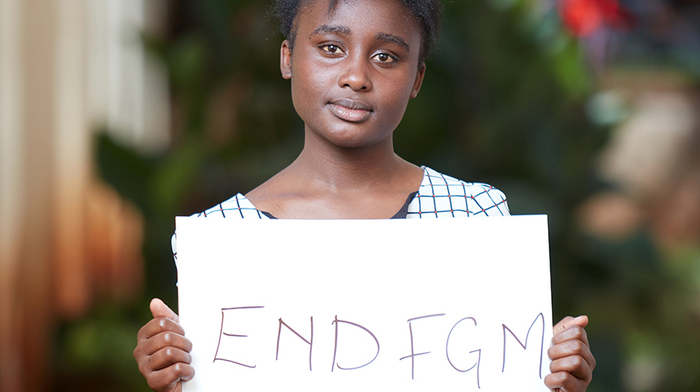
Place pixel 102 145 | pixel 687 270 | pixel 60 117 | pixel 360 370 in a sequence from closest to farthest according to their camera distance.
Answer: pixel 360 370 → pixel 102 145 → pixel 60 117 → pixel 687 270

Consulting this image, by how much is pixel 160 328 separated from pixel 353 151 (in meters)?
0.25

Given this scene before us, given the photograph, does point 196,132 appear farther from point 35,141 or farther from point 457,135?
point 457,135

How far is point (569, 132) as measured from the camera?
162 centimetres

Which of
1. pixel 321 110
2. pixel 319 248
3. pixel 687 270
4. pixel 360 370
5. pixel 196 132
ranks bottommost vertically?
pixel 360 370

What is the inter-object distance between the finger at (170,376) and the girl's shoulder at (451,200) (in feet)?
0.84

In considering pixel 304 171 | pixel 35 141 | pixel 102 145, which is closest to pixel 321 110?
pixel 304 171

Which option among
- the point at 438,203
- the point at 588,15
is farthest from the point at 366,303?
the point at 588,15

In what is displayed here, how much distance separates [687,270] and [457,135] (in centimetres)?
105

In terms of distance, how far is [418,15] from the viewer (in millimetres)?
661

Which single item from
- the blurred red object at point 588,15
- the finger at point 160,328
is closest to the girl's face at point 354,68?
Answer: the finger at point 160,328

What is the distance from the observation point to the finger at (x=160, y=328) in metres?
0.60

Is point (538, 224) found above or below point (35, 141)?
below

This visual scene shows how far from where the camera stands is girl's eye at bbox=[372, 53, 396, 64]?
2.10ft

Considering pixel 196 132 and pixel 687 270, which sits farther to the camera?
pixel 687 270
